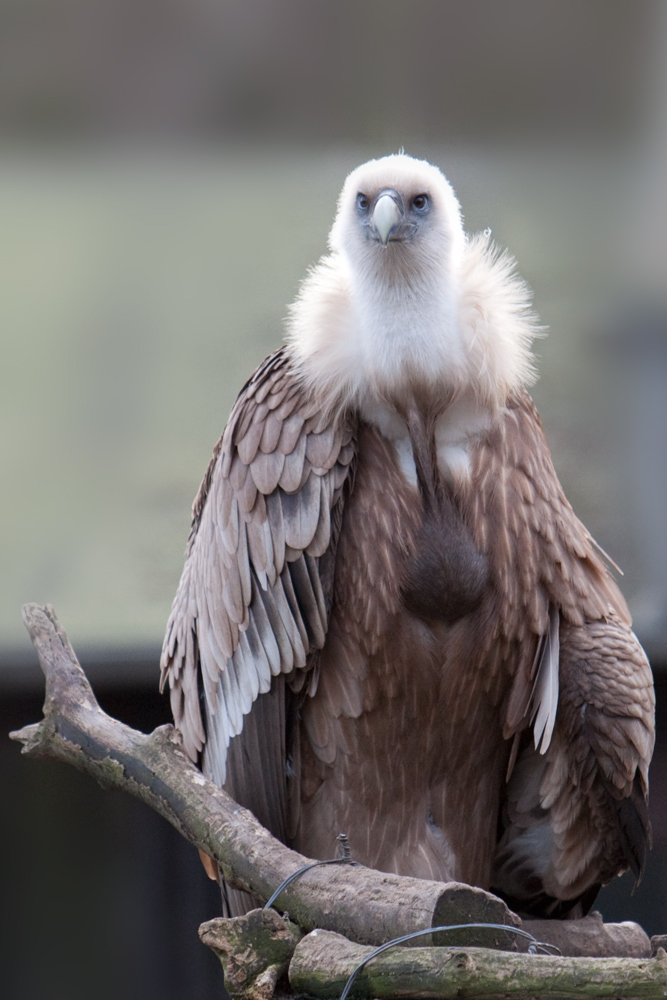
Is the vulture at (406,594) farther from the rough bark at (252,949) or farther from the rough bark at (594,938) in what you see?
the rough bark at (252,949)

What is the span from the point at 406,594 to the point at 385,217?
0.56 meters

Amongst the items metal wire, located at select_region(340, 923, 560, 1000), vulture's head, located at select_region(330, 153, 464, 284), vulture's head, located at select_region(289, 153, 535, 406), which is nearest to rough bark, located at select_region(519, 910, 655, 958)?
metal wire, located at select_region(340, 923, 560, 1000)

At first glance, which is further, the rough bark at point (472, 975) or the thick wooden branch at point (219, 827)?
the thick wooden branch at point (219, 827)

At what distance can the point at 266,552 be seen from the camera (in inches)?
65.5

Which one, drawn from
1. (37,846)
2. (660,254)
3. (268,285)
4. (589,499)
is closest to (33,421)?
(268,285)

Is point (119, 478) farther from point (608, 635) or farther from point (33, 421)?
point (608, 635)

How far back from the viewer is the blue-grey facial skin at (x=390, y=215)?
1.66 metres

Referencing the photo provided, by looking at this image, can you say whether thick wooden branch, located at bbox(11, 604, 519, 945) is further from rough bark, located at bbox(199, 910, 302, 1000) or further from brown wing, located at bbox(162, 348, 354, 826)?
brown wing, located at bbox(162, 348, 354, 826)

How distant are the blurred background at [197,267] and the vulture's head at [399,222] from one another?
1208 mm

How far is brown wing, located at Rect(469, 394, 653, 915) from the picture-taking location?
1708 millimetres

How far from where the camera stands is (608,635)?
178 cm

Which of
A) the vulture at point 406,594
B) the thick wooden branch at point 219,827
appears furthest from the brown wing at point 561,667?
the thick wooden branch at point 219,827

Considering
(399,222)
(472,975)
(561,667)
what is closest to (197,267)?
(399,222)

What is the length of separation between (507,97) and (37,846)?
7.77ft
